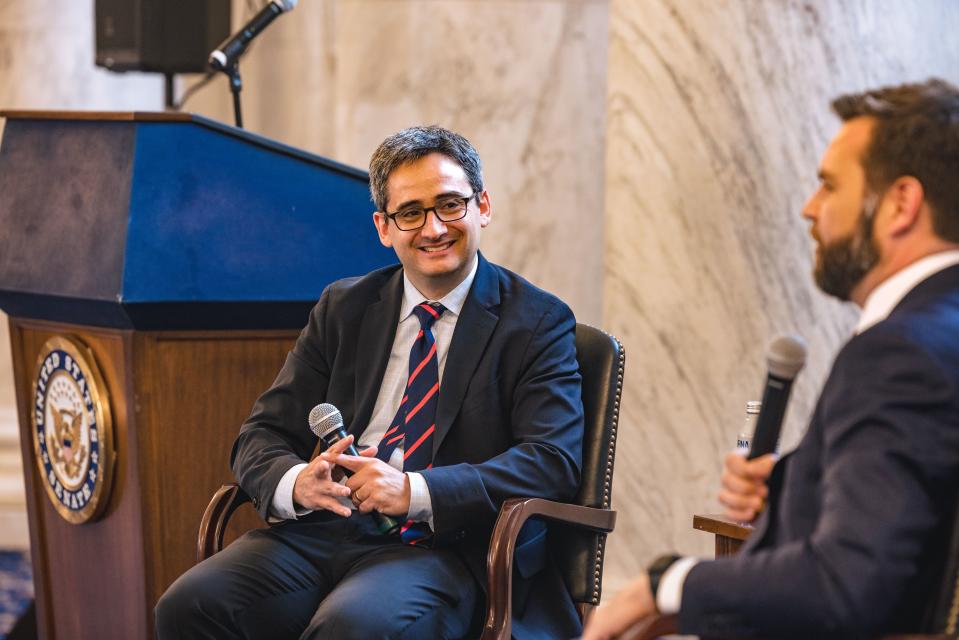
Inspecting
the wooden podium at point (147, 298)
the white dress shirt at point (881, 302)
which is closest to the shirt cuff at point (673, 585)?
the white dress shirt at point (881, 302)

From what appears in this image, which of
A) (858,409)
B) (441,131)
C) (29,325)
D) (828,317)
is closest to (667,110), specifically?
(828,317)

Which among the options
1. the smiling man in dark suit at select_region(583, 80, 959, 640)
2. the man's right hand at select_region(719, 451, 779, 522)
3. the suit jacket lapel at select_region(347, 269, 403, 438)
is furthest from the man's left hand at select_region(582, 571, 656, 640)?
the suit jacket lapel at select_region(347, 269, 403, 438)

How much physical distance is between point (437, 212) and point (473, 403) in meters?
0.44

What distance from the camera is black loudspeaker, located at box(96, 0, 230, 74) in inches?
198

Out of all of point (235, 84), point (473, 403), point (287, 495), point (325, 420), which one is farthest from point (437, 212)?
point (235, 84)

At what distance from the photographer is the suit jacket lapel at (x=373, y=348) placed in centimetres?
289

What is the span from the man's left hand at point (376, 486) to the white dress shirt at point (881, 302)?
0.86 meters

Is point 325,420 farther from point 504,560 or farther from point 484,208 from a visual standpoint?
point 484,208

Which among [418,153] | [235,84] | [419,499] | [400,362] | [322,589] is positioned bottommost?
[322,589]

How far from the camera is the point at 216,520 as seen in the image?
9.45 ft

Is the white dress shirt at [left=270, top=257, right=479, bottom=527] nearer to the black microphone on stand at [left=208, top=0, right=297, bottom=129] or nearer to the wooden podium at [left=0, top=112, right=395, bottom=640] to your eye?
the wooden podium at [left=0, top=112, right=395, bottom=640]

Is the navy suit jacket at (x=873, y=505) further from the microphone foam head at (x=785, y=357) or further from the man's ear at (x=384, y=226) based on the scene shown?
the man's ear at (x=384, y=226)

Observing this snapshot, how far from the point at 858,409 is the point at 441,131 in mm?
1522

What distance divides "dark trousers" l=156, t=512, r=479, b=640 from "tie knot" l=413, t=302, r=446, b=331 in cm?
46
